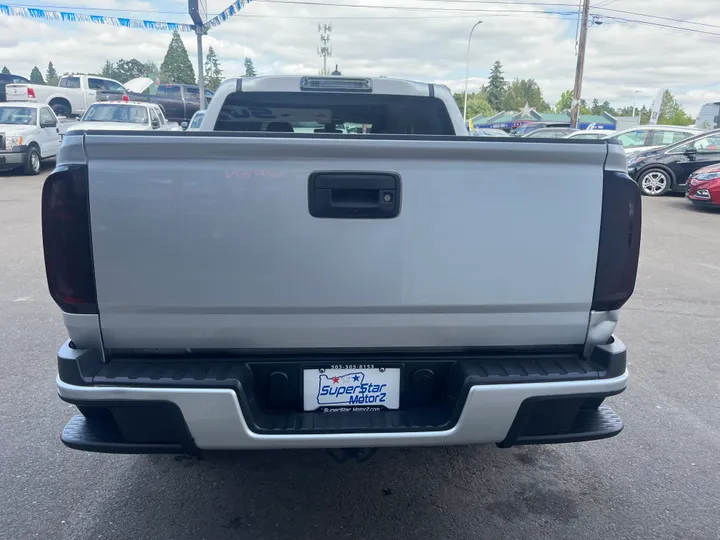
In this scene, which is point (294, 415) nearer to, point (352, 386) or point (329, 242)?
point (352, 386)

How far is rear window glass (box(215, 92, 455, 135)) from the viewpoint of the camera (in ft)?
13.1

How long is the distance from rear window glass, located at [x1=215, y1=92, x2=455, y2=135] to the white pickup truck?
22690 mm

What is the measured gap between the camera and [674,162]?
Answer: 47.2 feet

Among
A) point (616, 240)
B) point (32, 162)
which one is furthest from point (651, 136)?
point (32, 162)

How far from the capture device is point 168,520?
2734 millimetres

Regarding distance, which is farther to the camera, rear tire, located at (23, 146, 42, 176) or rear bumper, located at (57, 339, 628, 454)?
rear tire, located at (23, 146, 42, 176)

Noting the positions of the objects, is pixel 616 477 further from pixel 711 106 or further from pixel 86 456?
pixel 711 106

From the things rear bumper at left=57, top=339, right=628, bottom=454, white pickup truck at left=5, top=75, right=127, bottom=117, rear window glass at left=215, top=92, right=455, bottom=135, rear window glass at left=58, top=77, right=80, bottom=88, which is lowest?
rear bumper at left=57, top=339, right=628, bottom=454

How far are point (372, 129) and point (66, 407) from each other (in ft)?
9.59

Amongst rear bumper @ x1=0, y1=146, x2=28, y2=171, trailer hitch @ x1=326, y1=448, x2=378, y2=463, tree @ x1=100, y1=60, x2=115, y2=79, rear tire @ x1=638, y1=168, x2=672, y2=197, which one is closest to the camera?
trailer hitch @ x1=326, y1=448, x2=378, y2=463

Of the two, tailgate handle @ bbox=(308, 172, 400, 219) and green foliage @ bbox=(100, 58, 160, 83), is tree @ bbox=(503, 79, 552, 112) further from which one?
tailgate handle @ bbox=(308, 172, 400, 219)

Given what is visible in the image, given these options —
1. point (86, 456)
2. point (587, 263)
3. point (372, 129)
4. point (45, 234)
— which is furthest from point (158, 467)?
point (372, 129)

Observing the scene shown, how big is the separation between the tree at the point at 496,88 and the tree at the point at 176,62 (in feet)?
203

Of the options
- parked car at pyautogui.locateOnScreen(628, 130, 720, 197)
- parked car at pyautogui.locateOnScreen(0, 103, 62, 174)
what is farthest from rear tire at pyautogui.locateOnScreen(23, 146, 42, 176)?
parked car at pyautogui.locateOnScreen(628, 130, 720, 197)
